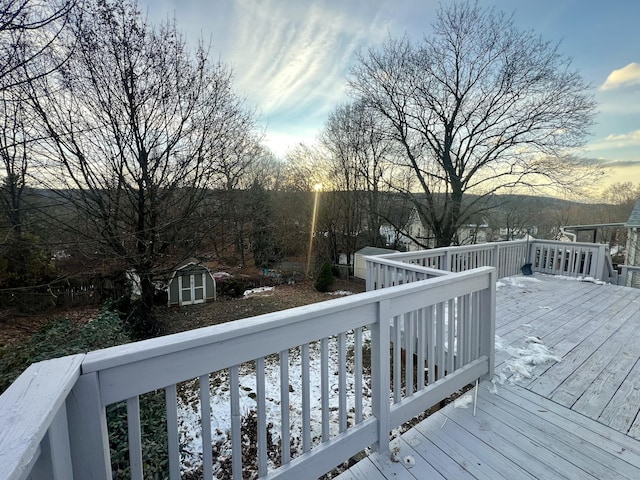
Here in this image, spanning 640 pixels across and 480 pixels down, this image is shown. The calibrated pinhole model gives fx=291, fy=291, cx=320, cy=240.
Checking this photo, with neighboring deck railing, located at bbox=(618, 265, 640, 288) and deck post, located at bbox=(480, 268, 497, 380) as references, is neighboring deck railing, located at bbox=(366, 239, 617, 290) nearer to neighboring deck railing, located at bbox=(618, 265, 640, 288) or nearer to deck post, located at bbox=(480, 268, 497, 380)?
neighboring deck railing, located at bbox=(618, 265, 640, 288)

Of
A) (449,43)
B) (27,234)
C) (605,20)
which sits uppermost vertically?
(449,43)

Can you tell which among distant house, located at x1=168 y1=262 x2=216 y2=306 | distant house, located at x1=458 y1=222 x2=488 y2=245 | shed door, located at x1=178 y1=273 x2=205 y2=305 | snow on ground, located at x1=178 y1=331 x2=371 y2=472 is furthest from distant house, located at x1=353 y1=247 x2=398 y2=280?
snow on ground, located at x1=178 y1=331 x2=371 y2=472

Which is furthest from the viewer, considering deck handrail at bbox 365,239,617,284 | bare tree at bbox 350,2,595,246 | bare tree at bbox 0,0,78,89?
bare tree at bbox 350,2,595,246

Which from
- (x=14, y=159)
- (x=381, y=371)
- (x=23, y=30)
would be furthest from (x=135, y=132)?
(x=381, y=371)

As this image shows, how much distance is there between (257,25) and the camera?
18.4 ft

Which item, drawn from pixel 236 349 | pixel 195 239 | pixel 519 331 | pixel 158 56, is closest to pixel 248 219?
pixel 195 239

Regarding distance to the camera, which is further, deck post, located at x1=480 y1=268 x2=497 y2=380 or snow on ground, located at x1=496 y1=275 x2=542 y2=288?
snow on ground, located at x1=496 y1=275 x2=542 y2=288

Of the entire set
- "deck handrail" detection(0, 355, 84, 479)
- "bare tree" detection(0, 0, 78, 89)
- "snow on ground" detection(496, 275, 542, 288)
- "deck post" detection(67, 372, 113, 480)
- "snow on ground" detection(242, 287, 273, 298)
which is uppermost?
"bare tree" detection(0, 0, 78, 89)

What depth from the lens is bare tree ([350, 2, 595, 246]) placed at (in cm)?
865

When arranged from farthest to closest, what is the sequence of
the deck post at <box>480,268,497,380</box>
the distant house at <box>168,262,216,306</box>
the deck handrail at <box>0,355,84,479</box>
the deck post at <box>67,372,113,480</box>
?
the distant house at <box>168,262,216,306</box> → the deck post at <box>480,268,497,380</box> → the deck post at <box>67,372,113,480</box> → the deck handrail at <box>0,355,84,479</box>

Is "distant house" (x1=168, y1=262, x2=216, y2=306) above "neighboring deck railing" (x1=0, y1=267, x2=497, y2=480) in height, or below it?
below

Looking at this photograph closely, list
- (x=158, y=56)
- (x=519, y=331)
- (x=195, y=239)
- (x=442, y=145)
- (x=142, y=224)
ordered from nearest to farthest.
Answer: (x=519, y=331) → (x=158, y=56) → (x=142, y=224) → (x=195, y=239) → (x=442, y=145)

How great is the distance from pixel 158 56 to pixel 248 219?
377 cm

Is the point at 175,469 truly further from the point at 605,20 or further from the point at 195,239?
the point at 605,20
